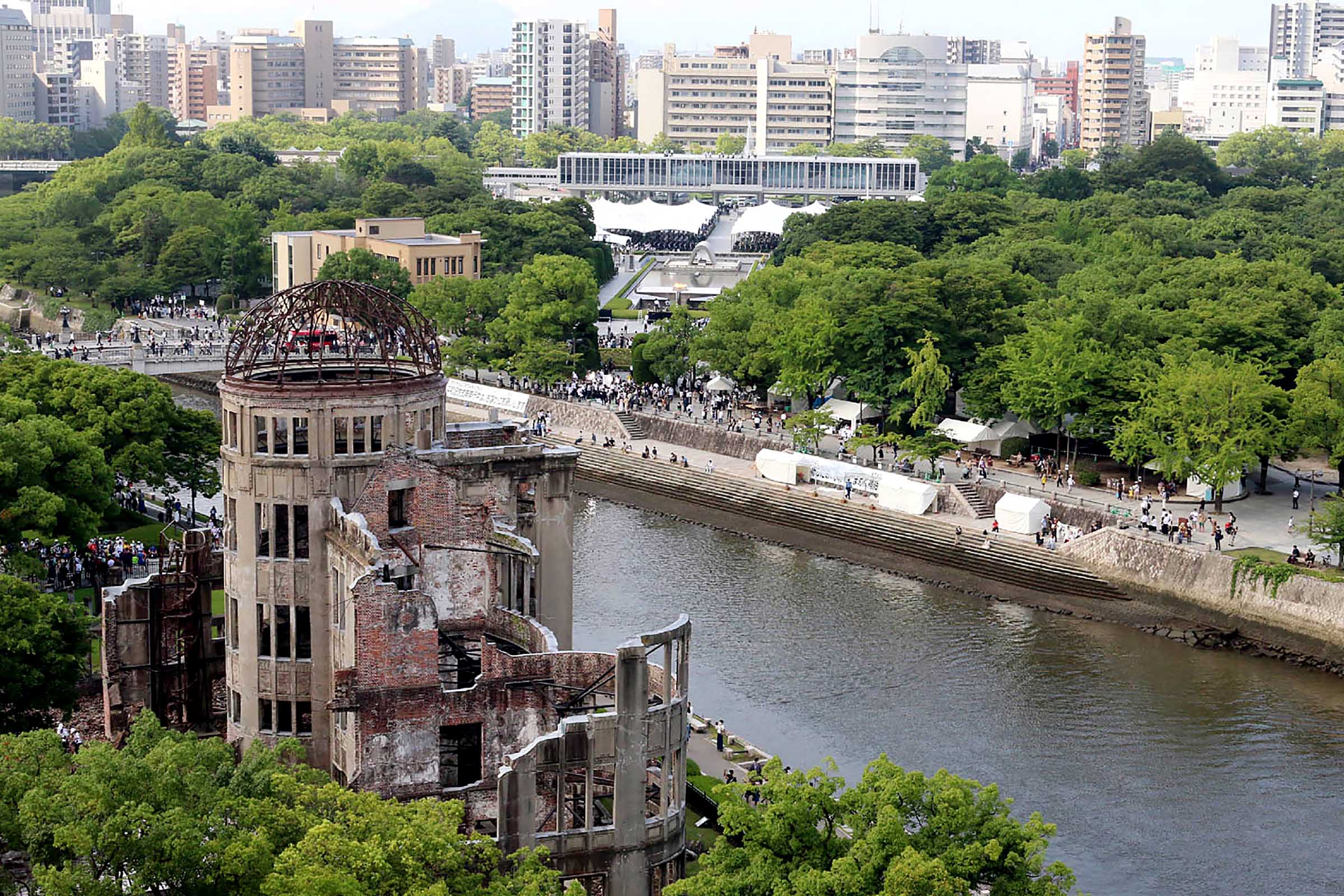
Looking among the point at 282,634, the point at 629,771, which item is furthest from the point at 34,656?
the point at 629,771

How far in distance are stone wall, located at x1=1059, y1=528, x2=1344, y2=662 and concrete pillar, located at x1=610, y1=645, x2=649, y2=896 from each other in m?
38.9

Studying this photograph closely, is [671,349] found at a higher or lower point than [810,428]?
higher

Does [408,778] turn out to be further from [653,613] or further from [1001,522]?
[1001,522]

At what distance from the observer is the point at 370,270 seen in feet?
435

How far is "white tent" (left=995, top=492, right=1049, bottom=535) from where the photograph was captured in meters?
84.2

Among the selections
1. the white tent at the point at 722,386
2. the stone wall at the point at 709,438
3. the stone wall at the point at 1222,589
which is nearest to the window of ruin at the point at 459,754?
the stone wall at the point at 1222,589

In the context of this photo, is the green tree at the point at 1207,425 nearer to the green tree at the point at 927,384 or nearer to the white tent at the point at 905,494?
the white tent at the point at 905,494

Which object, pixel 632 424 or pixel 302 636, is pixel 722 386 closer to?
pixel 632 424

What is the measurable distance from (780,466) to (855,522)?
680 centimetres

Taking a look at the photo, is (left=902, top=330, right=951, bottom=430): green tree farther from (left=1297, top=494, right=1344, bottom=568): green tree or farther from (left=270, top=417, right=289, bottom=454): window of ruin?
(left=270, top=417, right=289, bottom=454): window of ruin

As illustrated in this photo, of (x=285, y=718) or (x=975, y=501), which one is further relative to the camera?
(x=975, y=501)

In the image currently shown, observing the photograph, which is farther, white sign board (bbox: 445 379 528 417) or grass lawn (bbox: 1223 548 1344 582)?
white sign board (bbox: 445 379 528 417)

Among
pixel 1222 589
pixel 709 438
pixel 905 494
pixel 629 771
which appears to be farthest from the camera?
pixel 709 438

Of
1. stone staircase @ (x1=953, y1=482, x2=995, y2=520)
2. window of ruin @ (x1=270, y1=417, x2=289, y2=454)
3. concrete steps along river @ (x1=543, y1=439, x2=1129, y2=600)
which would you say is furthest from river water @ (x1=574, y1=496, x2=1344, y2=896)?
window of ruin @ (x1=270, y1=417, x2=289, y2=454)
